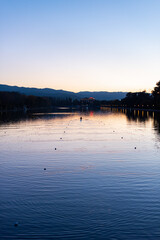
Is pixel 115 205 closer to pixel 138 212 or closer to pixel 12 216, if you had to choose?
pixel 138 212

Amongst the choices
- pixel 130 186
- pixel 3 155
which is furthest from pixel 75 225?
pixel 3 155

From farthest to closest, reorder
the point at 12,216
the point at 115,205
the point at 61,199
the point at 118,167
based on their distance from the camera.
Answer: the point at 118,167, the point at 61,199, the point at 115,205, the point at 12,216

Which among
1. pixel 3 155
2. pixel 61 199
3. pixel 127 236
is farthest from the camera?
pixel 3 155

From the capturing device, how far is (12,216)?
383 inches

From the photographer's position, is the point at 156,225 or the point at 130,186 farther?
the point at 130,186

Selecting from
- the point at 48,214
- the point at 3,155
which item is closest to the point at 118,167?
the point at 48,214

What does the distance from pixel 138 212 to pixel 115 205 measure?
3.40 ft

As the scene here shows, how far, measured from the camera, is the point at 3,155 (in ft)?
70.0

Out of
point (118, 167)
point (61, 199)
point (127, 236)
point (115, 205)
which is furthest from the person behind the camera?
point (118, 167)

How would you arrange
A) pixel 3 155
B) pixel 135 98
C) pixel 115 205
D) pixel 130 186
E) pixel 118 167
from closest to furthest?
pixel 115 205 < pixel 130 186 < pixel 118 167 < pixel 3 155 < pixel 135 98

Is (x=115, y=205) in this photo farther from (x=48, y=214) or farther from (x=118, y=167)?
(x=118, y=167)

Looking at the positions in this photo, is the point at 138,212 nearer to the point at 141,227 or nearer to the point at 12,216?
the point at 141,227

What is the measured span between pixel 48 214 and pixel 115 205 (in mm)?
2721

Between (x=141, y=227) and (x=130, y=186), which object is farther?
(x=130, y=186)
